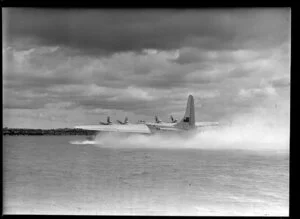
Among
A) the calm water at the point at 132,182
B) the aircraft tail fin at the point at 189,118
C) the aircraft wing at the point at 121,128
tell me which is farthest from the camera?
the aircraft wing at the point at 121,128

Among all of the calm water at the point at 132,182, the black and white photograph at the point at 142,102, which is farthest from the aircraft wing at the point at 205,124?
the calm water at the point at 132,182

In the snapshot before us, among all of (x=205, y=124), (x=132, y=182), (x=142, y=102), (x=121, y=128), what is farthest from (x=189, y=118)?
(x=132, y=182)

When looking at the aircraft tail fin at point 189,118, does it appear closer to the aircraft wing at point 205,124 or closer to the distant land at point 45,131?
the aircraft wing at point 205,124

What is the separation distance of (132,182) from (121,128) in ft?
2.73

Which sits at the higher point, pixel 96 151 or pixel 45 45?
pixel 45 45

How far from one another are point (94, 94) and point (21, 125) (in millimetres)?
1064

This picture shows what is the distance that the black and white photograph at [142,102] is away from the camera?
471cm

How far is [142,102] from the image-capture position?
16.4 ft

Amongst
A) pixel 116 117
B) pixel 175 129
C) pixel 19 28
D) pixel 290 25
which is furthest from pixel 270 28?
pixel 19 28

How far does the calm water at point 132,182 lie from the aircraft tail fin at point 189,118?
1.61ft

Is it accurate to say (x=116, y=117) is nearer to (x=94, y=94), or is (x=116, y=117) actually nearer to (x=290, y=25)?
(x=94, y=94)

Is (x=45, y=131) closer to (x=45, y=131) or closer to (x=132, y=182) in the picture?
(x=45, y=131)

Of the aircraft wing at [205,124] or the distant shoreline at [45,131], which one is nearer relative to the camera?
the distant shoreline at [45,131]

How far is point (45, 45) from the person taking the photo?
15.8 feet
